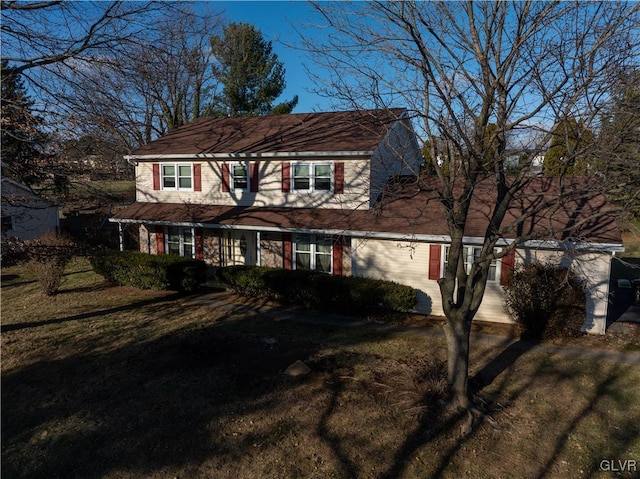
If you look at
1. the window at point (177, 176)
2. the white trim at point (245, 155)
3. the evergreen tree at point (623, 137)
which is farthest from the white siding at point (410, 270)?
the window at point (177, 176)

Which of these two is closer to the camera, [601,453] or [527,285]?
[601,453]

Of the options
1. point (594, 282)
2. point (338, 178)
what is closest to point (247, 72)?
point (338, 178)

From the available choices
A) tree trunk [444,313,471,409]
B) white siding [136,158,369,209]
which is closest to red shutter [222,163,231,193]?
white siding [136,158,369,209]

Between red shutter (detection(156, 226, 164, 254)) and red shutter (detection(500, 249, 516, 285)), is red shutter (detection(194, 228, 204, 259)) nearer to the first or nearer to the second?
red shutter (detection(156, 226, 164, 254))

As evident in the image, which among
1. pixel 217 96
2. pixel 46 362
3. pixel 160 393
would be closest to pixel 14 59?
pixel 46 362

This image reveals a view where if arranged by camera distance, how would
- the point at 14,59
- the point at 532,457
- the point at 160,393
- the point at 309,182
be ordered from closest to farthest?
the point at 532,457, the point at 160,393, the point at 14,59, the point at 309,182

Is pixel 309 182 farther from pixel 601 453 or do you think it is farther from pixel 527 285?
pixel 601 453

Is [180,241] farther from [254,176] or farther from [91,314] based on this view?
[91,314]
